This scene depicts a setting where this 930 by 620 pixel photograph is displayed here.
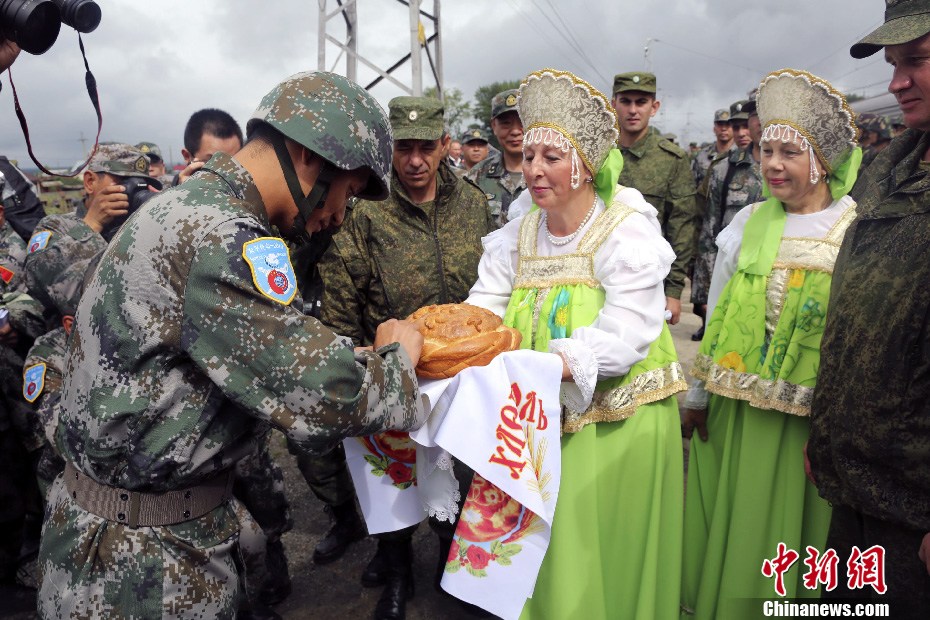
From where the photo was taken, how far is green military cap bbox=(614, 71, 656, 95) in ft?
17.8

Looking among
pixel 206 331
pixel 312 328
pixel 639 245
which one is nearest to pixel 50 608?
pixel 206 331

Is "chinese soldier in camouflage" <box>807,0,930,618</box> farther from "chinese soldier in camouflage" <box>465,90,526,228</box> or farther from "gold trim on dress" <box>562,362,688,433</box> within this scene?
"chinese soldier in camouflage" <box>465,90,526,228</box>

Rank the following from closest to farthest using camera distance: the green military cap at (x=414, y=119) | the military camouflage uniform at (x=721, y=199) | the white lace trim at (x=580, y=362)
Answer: the white lace trim at (x=580, y=362) < the green military cap at (x=414, y=119) < the military camouflage uniform at (x=721, y=199)

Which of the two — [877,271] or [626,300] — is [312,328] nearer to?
[626,300]

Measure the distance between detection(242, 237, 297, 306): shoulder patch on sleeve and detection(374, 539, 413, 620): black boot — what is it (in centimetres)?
227

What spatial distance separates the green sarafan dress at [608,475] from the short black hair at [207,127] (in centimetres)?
342

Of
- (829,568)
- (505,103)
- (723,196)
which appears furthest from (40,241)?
(723,196)

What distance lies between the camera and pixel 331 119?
173 centimetres

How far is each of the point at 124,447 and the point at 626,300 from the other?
5.67 feet

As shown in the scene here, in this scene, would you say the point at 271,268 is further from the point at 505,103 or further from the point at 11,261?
the point at 505,103

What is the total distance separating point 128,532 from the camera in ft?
5.65

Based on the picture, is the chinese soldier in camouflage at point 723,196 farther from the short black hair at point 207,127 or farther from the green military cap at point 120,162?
the green military cap at point 120,162

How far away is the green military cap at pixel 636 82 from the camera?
542 cm

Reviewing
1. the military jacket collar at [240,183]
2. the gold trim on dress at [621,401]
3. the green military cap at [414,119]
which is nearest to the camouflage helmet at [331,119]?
the military jacket collar at [240,183]
